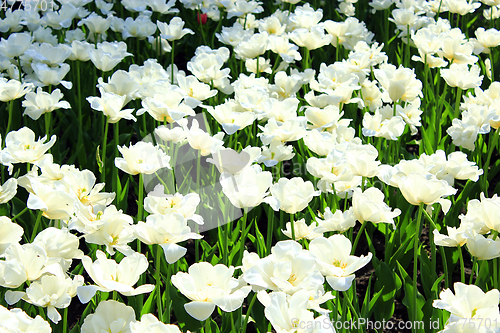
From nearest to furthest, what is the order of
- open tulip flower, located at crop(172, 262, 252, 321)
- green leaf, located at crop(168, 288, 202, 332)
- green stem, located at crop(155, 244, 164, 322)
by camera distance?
open tulip flower, located at crop(172, 262, 252, 321) → green stem, located at crop(155, 244, 164, 322) → green leaf, located at crop(168, 288, 202, 332)

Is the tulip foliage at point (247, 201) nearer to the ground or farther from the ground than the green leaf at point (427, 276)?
farther from the ground

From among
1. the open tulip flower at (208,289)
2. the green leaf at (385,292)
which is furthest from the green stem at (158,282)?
the green leaf at (385,292)

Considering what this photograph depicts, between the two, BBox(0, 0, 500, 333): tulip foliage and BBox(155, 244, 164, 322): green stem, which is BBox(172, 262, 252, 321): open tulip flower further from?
BBox(155, 244, 164, 322): green stem

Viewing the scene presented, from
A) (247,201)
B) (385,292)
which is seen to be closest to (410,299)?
(385,292)

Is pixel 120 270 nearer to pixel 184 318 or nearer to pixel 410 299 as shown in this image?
pixel 184 318

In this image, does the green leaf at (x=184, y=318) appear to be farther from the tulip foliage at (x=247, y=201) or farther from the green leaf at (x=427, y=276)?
the green leaf at (x=427, y=276)

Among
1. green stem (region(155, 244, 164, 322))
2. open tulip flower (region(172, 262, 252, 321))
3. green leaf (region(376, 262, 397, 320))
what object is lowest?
green leaf (region(376, 262, 397, 320))

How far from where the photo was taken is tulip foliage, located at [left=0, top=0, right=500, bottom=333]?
1.10 metres

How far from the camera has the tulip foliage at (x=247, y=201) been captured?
1.10m

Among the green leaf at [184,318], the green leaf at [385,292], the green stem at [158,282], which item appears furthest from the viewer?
the green leaf at [385,292]

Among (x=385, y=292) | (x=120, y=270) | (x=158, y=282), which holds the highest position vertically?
(x=120, y=270)

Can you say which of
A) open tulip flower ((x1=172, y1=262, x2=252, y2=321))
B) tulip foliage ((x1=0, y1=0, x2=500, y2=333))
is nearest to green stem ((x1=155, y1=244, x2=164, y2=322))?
tulip foliage ((x1=0, y1=0, x2=500, y2=333))

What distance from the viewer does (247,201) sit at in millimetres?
1309

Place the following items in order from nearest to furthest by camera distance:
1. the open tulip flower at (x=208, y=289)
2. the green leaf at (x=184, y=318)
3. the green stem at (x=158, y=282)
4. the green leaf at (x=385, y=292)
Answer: the open tulip flower at (x=208, y=289), the green stem at (x=158, y=282), the green leaf at (x=184, y=318), the green leaf at (x=385, y=292)
